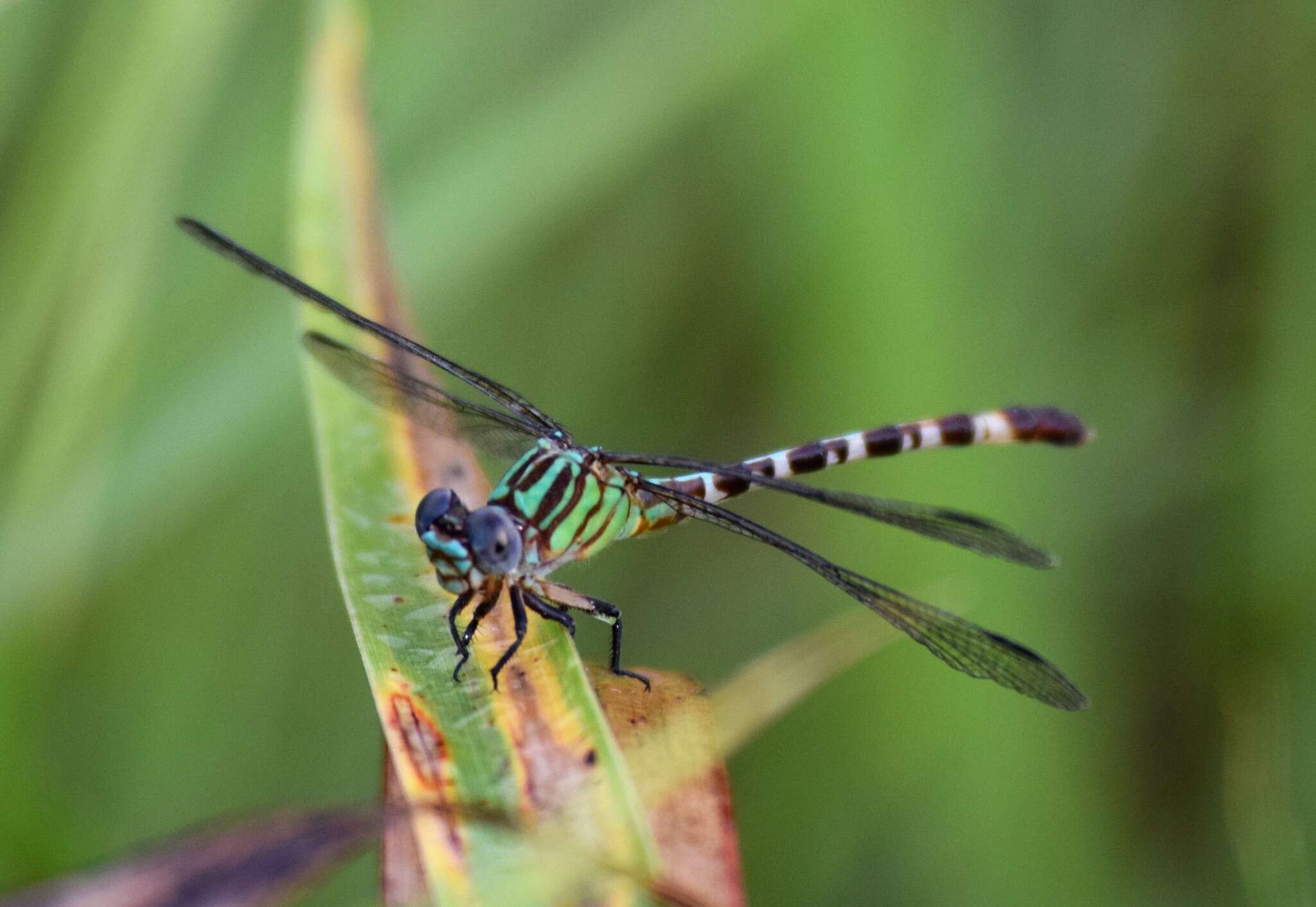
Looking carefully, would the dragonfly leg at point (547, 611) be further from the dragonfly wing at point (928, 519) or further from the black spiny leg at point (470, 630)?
the dragonfly wing at point (928, 519)

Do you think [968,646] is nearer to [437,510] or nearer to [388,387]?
[437,510]

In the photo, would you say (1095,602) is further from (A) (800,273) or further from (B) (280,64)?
(B) (280,64)

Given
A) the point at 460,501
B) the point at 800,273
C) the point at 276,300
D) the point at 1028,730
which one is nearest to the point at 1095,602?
the point at 1028,730

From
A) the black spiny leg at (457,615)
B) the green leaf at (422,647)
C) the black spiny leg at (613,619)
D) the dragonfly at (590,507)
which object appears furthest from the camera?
the black spiny leg at (613,619)

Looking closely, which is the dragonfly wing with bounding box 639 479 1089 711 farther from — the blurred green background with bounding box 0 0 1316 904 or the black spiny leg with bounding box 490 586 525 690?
the black spiny leg with bounding box 490 586 525 690

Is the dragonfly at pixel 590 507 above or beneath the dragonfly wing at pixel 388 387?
beneath

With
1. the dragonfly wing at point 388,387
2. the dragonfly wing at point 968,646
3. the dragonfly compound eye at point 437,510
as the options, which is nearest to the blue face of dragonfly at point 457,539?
the dragonfly compound eye at point 437,510

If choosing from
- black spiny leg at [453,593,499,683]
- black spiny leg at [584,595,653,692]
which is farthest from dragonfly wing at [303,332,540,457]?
black spiny leg at [584,595,653,692]
